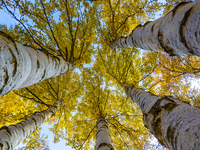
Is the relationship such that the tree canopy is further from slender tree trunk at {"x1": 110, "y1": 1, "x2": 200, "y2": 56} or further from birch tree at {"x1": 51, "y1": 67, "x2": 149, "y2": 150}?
slender tree trunk at {"x1": 110, "y1": 1, "x2": 200, "y2": 56}

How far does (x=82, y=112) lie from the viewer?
696cm

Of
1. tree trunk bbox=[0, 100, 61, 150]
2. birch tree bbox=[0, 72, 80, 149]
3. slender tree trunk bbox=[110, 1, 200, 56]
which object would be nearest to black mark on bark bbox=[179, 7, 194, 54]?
slender tree trunk bbox=[110, 1, 200, 56]

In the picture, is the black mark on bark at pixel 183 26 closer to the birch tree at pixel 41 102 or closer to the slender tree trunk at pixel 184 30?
the slender tree trunk at pixel 184 30

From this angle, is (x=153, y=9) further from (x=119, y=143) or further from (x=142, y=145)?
(x=119, y=143)

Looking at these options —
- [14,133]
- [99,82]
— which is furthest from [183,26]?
[99,82]

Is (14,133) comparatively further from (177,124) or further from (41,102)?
(177,124)

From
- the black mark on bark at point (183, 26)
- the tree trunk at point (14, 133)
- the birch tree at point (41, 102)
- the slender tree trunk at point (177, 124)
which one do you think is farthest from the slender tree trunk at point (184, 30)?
the birch tree at point (41, 102)

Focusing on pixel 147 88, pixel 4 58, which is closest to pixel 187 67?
pixel 147 88

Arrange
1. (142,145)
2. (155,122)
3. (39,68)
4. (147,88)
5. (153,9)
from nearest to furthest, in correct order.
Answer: (155,122), (39,68), (142,145), (153,9), (147,88)

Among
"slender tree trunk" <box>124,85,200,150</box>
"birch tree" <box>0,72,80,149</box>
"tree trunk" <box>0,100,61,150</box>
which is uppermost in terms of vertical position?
"birch tree" <box>0,72,80,149</box>

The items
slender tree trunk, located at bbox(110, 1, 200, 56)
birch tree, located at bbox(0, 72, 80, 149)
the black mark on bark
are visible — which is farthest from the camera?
birch tree, located at bbox(0, 72, 80, 149)

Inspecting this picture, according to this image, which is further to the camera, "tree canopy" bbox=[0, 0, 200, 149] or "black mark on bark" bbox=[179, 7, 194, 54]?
"tree canopy" bbox=[0, 0, 200, 149]

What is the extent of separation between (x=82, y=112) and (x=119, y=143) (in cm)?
286

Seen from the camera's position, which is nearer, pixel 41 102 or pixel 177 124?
pixel 177 124
